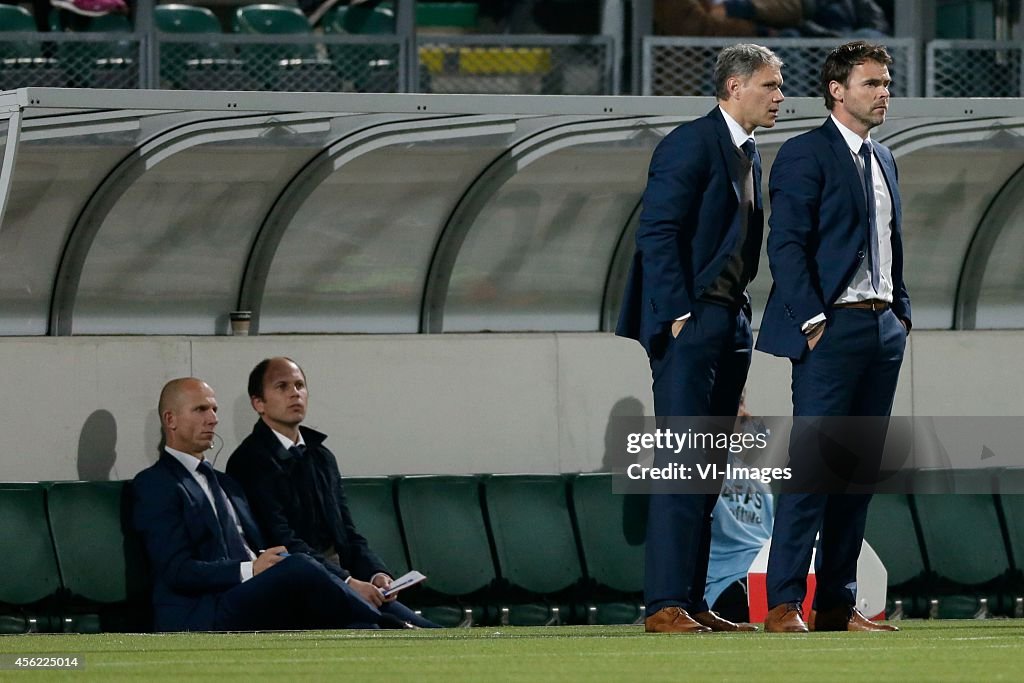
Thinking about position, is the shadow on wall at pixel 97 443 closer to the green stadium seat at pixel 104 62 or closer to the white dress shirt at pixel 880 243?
the green stadium seat at pixel 104 62

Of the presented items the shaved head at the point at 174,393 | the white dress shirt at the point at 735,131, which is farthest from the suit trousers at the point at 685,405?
the shaved head at the point at 174,393

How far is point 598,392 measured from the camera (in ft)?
33.3

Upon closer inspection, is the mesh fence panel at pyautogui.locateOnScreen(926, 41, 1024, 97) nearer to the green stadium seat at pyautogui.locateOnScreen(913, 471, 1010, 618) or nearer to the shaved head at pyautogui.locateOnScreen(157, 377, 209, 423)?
the green stadium seat at pyautogui.locateOnScreen(913, 471, 1010, 618)

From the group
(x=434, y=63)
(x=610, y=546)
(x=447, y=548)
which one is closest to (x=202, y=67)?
(x=434, y=63)

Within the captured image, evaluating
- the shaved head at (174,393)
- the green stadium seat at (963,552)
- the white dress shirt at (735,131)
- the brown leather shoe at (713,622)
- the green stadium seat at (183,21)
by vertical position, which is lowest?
the green stadium seat at (963,552)

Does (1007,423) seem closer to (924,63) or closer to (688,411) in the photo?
(924,63)

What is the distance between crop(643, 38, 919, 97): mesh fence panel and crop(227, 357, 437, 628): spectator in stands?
213 inches

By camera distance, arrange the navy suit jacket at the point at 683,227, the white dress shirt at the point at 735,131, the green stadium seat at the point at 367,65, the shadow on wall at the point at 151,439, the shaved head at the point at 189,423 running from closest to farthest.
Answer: the navy suit jacket at the point at 683,227 → the white dress shirt at the point at 735,131 → the shaved head at the point at 189,423 → the shadow on wall at the point at 151,439 → the green stadium seat at the point at 367,65

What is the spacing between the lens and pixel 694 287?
20.6ft

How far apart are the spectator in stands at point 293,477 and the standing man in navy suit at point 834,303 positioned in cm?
235

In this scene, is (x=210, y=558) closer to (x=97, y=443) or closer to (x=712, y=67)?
(x=97, y=443)

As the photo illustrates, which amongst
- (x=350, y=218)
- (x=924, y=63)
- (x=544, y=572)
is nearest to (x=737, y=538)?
(x=544, y=572)

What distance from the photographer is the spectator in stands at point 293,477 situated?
8.30m

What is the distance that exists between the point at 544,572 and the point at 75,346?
90.3 inches
